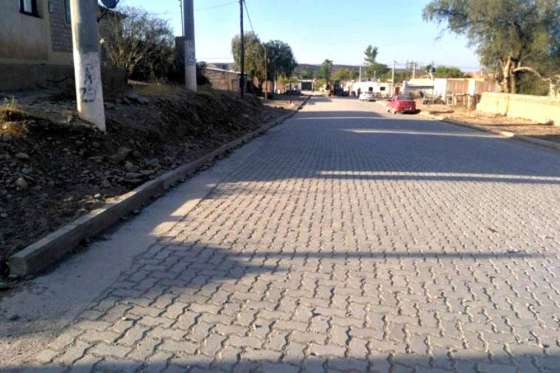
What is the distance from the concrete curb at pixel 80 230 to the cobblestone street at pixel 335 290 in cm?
73

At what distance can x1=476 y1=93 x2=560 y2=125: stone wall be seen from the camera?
2375cm

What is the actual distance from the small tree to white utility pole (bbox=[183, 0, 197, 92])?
2.03 metres

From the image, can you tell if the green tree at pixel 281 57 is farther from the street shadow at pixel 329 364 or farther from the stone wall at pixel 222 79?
the street shadow at pixel 329 364

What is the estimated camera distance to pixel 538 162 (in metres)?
12.5

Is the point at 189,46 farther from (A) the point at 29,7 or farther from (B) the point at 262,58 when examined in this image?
(B) the point at 262,58

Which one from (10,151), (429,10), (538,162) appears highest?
(429,10)

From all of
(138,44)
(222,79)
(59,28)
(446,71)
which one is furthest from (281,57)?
(59,28)

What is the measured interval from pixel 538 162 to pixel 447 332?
10760 mm

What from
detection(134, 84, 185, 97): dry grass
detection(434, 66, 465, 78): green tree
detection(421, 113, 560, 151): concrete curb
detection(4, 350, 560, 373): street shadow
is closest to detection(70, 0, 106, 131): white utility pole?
detection(134, 84, 185, 97): dry grass

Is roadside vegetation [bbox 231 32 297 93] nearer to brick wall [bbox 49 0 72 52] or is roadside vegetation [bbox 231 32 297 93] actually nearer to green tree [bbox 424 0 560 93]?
green tree [bbox 424 0 560 93]

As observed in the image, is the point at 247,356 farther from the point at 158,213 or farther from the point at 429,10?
the point at 429,10

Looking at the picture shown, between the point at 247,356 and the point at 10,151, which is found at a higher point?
the point at 10,151

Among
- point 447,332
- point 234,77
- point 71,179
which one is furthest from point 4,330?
point 234,77

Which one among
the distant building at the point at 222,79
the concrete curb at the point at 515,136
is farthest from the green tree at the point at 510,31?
the distant building at the point at 222,79
